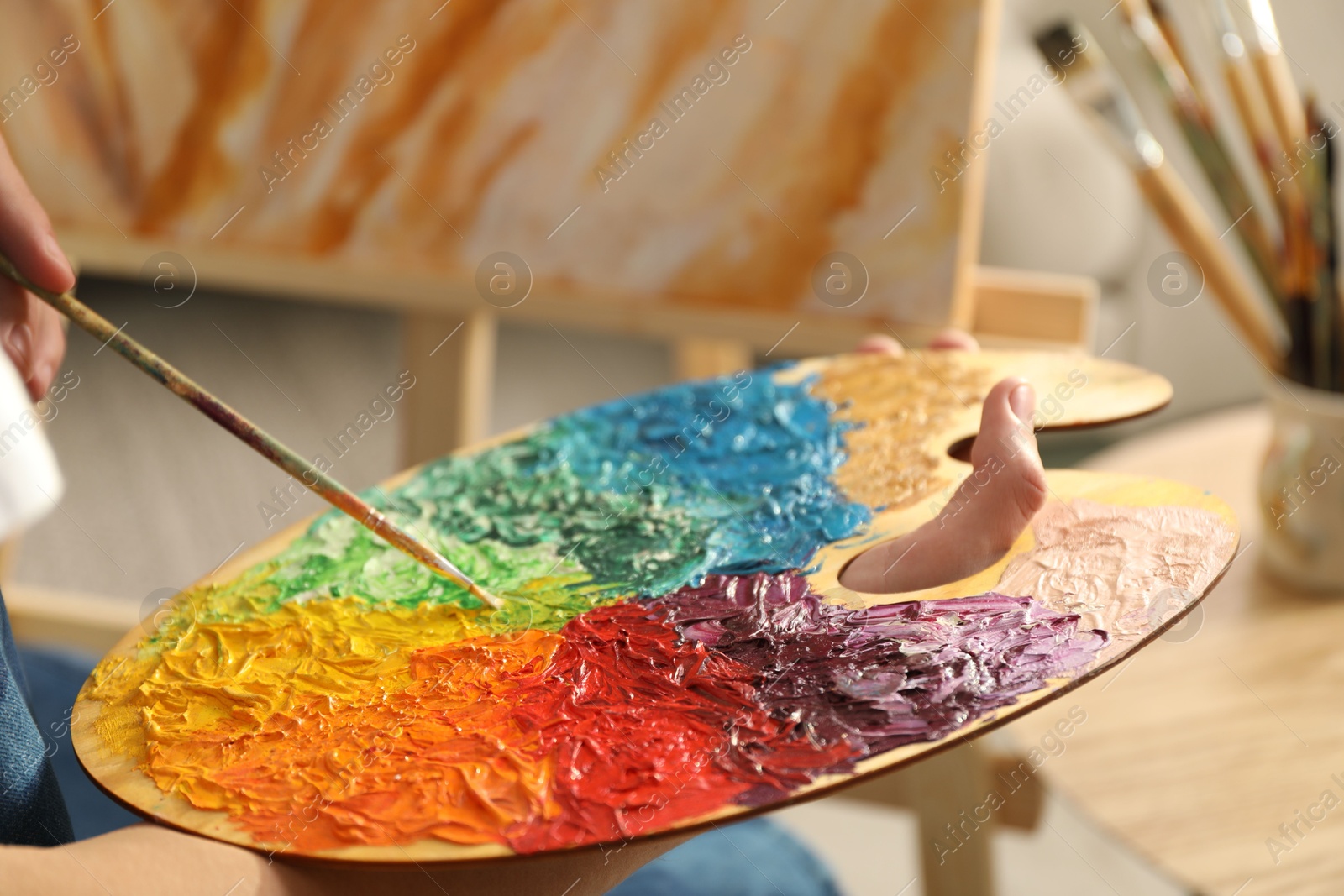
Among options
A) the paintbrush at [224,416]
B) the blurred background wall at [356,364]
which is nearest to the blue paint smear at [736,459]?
the paintbrush at [224,416]

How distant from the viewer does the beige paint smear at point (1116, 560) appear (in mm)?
459

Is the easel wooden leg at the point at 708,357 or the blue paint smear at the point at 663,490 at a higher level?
the blue paint smear at the point at 663,490

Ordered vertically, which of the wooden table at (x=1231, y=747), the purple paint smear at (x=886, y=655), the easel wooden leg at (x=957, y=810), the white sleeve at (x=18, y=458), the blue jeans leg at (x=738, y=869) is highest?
the white sleeve at (x=18, y=458)

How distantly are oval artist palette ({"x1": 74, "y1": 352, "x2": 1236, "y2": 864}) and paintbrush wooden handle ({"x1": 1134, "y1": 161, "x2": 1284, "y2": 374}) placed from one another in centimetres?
28

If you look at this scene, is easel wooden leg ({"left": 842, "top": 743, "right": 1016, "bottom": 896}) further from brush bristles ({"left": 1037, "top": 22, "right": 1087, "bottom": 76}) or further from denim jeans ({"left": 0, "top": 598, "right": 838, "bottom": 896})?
brush bristles ({"left": 1037, "top": 22, "right": 1087, "bottom": 76})

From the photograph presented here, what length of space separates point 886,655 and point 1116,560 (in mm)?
120

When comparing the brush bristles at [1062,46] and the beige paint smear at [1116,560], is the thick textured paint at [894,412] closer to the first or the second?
the beige paint smear at [1116,560]

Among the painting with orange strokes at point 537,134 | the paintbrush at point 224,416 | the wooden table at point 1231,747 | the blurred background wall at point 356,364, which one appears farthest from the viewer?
the blurred background wall at point 356,364

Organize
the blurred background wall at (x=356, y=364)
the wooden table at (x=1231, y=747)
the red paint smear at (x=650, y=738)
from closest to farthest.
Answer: the red paint smear at (x=650, y=738) → the wooden table at (x=1231, y=747) → the blurred background wall at (x=356, y=364)

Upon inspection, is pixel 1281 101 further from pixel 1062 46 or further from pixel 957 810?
pixel 957 810

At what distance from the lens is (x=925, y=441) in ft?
2.08

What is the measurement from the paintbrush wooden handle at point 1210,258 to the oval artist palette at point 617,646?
276 mm

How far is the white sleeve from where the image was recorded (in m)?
0.57

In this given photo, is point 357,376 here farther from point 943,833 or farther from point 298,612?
point 298,612
